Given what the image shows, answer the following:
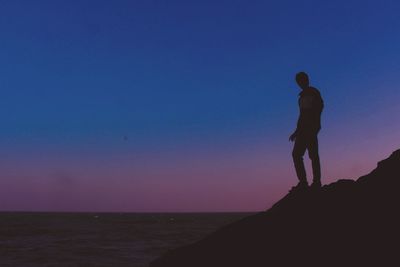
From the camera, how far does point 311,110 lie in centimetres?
984

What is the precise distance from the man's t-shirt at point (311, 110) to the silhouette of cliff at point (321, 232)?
4.16ft

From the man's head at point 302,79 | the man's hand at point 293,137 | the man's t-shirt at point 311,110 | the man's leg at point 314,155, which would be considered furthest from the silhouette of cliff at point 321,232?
the man's head at point 302,79

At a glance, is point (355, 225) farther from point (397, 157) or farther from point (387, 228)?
point (397, 157)

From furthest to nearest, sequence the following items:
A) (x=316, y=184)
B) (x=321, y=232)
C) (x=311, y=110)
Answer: (x=316, y=184) < (x=311, y=110) < (x=321, y=232)

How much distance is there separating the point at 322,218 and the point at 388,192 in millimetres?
1428

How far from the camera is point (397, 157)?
1012cm

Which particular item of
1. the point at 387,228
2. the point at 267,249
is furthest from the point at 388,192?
the point at 267,249

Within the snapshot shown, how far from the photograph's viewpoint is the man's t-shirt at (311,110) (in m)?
9.83

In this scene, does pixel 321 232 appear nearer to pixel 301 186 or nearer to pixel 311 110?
pixel 301 186

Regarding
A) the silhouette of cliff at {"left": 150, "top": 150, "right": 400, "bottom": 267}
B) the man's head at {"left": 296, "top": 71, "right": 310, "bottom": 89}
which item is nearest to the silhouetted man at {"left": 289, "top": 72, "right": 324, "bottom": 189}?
the man's head at {"left": 296, "top": 71, "right": 310, "bottom": 89}

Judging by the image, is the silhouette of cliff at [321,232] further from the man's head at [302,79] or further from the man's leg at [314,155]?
the man's head at [302,79]

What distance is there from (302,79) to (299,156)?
5.29ft

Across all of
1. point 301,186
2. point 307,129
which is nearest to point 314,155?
point 307,129

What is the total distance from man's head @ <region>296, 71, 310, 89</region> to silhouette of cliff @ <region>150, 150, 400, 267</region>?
217 cm
